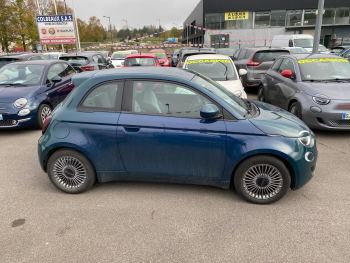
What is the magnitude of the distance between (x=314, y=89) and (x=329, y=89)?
0.27 m

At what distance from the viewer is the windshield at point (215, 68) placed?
7.17 m

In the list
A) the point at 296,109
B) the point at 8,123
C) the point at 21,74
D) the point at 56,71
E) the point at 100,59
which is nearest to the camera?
the point at 296,109

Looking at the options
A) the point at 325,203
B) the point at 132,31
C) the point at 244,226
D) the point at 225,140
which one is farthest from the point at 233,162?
the point at 132,31

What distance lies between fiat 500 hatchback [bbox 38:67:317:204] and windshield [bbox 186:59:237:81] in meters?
Answer: 3.41

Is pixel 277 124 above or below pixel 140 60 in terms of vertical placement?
below

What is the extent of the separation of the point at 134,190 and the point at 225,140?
1427 mm

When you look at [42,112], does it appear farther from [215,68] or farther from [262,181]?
[262,181]

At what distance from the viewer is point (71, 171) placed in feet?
12.6

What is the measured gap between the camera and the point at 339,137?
18.7 feet

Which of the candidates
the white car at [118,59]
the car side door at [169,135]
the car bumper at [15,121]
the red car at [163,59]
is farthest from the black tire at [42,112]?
the white car at [118,59]

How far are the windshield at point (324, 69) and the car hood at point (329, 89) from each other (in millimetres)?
300

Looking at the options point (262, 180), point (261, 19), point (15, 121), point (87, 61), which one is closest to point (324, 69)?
point (262, 180)

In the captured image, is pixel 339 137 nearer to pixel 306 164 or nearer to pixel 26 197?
pixel 306 164

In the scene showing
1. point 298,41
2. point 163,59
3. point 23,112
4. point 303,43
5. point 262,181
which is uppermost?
point 298,41
